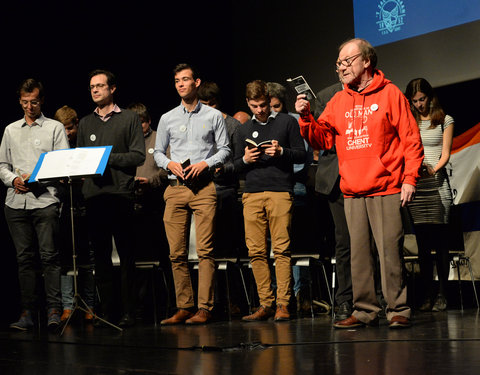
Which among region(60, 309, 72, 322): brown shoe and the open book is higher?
the open book

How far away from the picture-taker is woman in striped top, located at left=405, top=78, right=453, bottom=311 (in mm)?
4641

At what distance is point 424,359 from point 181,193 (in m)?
2.30

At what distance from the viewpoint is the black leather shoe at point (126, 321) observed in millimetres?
4348

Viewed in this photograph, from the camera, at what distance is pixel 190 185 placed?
4371 millimetres

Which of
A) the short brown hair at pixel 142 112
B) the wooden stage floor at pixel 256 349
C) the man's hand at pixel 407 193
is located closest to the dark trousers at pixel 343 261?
the wooden stage floor at pixel 256 349

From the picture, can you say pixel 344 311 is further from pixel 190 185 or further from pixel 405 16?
pixel 405 16

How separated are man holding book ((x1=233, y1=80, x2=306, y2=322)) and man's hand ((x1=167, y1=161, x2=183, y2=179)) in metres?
0.43

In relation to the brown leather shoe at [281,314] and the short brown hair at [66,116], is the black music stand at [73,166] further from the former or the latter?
the short brown hair at [66,116]

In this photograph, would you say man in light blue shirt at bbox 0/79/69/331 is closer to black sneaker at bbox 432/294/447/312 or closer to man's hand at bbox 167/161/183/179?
man's hand at bbox 167/161/183/179

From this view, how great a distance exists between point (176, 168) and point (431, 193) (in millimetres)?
1816

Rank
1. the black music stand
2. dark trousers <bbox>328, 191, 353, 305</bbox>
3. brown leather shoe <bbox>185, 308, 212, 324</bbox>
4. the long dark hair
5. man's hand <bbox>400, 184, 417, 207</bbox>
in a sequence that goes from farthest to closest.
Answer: the long dark hair
brown leather shoe <bbox>185, 308, 212, 324</bbox>
dark trousers <bbox>328, 191, 353, 305</bbox>
the black music stand
man's hand <bbox>400, 184, 417, 207</bbox>

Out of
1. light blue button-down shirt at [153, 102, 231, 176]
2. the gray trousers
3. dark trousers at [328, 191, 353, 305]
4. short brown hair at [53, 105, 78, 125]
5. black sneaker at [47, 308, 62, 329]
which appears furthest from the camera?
short brown hair at [53, 105, 78, 125]

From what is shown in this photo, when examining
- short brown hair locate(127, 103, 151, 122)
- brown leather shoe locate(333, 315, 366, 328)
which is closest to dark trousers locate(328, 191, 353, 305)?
brown leather shoe locate(333, 315, 366, 328)

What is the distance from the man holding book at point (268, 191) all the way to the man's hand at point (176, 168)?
1.41 feet
